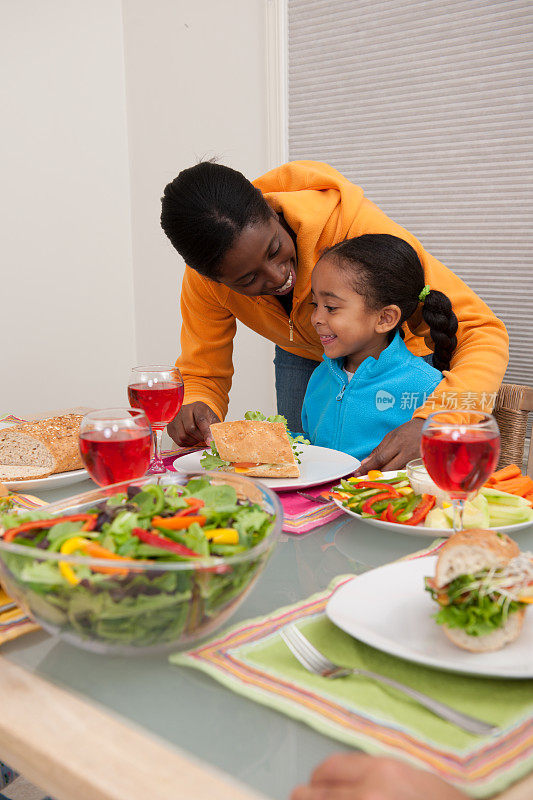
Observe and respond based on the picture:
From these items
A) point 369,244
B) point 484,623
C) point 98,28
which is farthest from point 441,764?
point 98,28

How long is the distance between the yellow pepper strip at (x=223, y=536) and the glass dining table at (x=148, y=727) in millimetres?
119

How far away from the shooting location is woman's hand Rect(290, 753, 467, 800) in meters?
0.46

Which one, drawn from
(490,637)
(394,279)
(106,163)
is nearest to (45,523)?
(490,637)

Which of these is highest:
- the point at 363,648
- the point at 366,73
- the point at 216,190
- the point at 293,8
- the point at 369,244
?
the point at 293,8

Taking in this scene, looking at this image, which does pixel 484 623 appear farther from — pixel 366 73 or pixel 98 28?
pixel 98 28

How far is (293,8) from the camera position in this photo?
11.1 ft

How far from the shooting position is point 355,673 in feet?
2.20

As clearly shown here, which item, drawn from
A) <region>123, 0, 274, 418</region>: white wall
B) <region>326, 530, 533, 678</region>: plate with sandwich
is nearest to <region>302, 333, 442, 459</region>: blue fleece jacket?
<region>326, 530, 533, 678</region>: plate with sandwich

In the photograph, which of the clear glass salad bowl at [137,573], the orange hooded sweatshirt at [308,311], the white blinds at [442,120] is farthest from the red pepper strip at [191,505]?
the white blinds at [442,120]

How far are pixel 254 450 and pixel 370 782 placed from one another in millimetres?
911

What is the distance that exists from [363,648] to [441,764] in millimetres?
188

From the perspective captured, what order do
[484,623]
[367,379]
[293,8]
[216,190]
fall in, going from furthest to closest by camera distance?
[293,8] → [367,379] → [216,190] → [484,623]

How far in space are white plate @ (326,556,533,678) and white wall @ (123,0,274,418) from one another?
3.04m

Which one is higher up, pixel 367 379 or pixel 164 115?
pixel 164 115
